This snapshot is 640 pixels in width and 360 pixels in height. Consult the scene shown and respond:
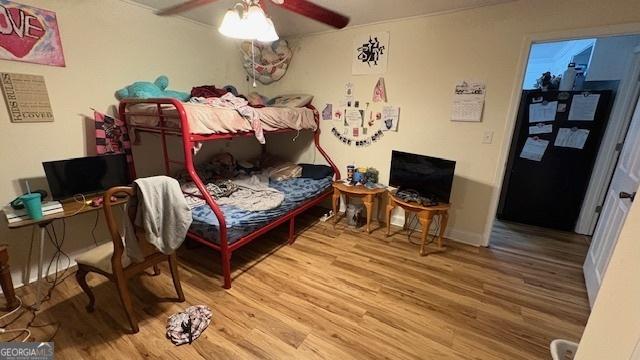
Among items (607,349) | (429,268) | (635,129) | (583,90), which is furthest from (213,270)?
(583,90)

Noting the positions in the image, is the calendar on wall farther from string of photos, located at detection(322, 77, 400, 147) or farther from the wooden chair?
the wooden chair

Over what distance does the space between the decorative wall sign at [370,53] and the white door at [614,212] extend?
216 centimetres

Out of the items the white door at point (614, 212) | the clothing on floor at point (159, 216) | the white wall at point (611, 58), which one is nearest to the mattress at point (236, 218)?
Answer: the clothing on floor at point (159, 216)

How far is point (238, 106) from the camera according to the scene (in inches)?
93.1

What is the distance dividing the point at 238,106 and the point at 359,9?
4.81 ft

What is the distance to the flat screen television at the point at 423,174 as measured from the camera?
8.35ft

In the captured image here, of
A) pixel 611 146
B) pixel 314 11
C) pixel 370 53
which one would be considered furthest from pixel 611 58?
pixel 314 11

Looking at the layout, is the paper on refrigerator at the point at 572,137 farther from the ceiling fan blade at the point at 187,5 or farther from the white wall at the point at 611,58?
the ceiling fan blade at the point at 187,5

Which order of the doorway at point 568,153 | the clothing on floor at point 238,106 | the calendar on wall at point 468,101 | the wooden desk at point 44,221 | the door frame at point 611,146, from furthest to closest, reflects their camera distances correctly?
1. the doorway at point 568,153
2. the door frame at point 611,146
3. the calendar on wall at point 468,101
4. the clothing on floor at point 238,106
5. the wooden desk at point 44,221

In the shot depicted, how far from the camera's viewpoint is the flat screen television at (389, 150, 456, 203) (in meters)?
2.54

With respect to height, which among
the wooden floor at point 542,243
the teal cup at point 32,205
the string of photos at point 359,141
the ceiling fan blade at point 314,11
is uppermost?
the ceiling fan blade at point 314,11

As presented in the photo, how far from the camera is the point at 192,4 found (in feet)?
5.46

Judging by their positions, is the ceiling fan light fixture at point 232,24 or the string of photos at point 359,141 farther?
the string of photos at point 359,141

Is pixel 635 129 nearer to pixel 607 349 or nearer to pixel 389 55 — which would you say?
pixel 389 55
